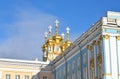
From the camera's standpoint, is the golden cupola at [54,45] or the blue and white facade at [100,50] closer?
the blue and white facade at [100,50]

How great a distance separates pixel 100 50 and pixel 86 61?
14.3ft

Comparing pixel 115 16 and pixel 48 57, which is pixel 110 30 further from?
pixel 48 57

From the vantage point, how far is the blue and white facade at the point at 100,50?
105 ft

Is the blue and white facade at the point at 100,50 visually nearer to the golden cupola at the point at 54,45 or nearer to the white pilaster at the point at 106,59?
the white pilaster at the point at 106,59

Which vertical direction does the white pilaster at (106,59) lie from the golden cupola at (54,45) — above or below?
below

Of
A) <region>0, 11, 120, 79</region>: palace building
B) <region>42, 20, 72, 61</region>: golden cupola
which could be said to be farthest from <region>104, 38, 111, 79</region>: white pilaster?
<region>42, 20, 72, 61</region>: golden cupola

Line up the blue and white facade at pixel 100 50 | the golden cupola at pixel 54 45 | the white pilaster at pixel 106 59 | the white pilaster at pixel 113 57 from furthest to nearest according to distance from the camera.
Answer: the golden cupola at pixel 54 45 → the blue and white facade at pixel 100 50 → the white pilaster at pixel 113 57 → the white pilaster at pixel 106 59

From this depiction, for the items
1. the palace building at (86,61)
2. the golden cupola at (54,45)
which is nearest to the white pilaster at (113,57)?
the palace building at (86,61)

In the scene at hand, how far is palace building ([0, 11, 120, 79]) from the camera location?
106ft

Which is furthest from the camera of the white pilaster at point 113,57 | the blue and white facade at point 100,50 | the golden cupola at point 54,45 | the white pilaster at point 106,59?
the golden cupola at point 54,45

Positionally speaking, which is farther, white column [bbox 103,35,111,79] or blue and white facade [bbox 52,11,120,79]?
blue and white facade [bbox 52,11,120,79]

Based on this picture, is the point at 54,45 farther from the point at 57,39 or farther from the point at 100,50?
the point at 100,50

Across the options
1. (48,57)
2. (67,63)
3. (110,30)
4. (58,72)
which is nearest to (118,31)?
(110,30)

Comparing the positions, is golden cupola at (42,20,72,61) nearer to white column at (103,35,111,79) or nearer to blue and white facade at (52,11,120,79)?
blue and white facade at (52,11,120,79)
